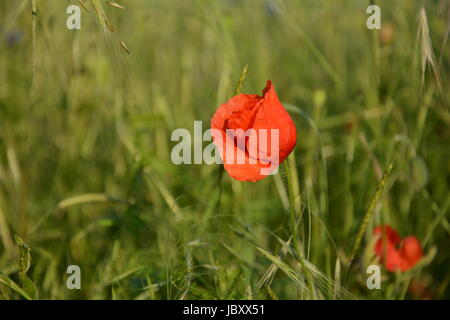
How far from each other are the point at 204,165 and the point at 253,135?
0.60 meters

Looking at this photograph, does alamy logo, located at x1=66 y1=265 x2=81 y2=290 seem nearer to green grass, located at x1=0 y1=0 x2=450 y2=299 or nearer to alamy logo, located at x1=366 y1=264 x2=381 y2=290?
green grass, located at x1=0 y1=0 x2=450 y2=299

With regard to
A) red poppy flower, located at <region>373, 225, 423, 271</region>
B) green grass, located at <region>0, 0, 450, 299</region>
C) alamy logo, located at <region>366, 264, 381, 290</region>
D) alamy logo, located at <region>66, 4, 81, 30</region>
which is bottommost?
alamy logo, located at <region>366, 264, 381, 290</region>

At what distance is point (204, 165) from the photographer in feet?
4.32

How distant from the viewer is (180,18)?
182cm

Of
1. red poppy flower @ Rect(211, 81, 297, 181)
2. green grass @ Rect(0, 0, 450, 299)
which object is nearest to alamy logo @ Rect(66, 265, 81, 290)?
green grass @ Rect(0, 0, 450, 299)

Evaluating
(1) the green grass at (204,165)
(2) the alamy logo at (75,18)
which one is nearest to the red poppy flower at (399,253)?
(1) the green grass at (204,165)

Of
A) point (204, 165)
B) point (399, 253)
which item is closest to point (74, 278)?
point (204, 165)

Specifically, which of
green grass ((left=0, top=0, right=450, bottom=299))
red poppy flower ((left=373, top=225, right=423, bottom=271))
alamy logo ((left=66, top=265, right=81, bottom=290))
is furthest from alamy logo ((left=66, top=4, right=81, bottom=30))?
red poppy flower ((left=373, top=225, right=423, bottom=271))

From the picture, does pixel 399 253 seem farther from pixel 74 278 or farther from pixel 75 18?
pixel 75 18

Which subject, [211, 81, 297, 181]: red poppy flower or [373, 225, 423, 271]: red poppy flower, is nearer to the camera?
[211, 81, 297, 181]: red poppy flower

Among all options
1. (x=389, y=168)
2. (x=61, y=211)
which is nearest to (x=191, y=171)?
(x=61, y=211)

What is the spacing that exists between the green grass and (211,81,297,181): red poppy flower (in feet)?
0.18

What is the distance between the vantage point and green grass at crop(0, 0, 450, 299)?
940mm

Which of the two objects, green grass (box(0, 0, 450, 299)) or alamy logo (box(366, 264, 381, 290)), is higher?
green grass (box(0, 0, 450, 299))
